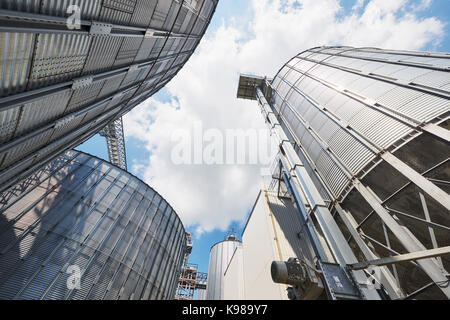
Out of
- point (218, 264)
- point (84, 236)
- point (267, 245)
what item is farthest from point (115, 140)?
point (267, 245)

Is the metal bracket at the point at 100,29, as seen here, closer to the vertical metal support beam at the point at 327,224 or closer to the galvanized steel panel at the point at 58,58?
the galvanized steel panel at the point at 58,58

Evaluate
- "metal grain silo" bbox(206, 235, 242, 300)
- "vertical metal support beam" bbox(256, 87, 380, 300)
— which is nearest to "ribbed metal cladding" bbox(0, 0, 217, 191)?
"vertical metal support beam" bbox(256, 87, 380, 300)

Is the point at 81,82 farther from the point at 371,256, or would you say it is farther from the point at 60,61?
the point at 371,256

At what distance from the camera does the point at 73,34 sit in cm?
509

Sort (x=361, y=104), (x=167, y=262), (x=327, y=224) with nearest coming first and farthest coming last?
(x=327, y=224)
(x=361, y=104)
(x=167, y=262)

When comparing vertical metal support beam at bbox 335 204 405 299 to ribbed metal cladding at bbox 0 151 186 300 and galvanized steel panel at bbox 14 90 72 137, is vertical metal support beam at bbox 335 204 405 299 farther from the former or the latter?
ribbed metal cladding at bbox 0 151 186 300

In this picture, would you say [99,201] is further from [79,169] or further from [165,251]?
[165,251]

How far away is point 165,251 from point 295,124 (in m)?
15.7

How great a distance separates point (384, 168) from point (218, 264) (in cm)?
2830

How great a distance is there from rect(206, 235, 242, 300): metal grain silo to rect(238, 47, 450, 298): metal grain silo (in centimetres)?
2055

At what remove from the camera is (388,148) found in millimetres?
7176

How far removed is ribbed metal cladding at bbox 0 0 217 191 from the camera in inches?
162

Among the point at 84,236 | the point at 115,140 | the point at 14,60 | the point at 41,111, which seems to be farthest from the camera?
the point at 115,140
